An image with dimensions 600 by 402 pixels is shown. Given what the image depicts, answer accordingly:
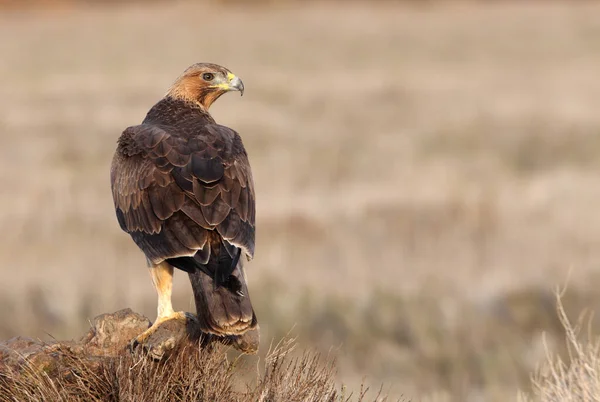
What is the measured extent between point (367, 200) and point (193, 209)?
13786mm

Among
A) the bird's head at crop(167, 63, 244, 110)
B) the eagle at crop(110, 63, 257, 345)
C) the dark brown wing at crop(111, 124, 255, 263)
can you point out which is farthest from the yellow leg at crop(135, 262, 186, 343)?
the bird's head at crop(167, 63, 244, 110)

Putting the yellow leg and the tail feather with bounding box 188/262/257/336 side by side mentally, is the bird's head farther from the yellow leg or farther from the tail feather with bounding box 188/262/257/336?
the tail feather with bounding box 188/262/257/336

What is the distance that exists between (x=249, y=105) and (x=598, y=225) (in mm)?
12591

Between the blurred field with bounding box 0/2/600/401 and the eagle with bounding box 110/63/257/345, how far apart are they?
5.80 feet

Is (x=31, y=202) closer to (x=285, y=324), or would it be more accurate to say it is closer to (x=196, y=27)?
(x=285, y=324)

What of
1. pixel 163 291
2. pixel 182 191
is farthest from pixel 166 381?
pixel 182 191

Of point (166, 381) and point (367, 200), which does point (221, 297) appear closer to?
point (166, 381)

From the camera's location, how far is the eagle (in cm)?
537

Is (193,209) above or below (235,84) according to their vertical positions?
below

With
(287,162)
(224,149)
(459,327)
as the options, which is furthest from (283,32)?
(224,149)

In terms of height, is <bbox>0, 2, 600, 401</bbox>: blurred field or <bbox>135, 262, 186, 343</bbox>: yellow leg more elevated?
<bbox>135, 262, 186, 343</bbox>: yellow leg

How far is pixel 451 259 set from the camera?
1695 centimetres

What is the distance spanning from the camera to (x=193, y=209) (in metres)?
5.78

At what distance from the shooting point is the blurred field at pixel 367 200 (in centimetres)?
1454
